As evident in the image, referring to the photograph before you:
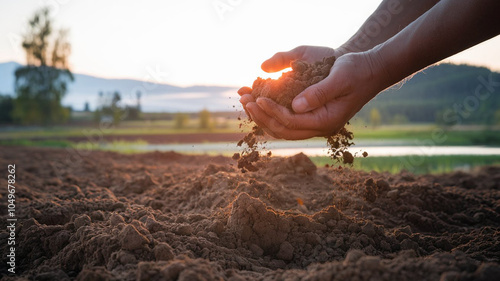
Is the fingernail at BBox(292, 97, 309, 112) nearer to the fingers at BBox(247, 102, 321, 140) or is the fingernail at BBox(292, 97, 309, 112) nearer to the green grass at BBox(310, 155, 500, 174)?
the fingers at BBox(247, 102, 321, 140)

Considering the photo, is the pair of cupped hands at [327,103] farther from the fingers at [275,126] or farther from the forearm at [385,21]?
the forearm at [385,21]

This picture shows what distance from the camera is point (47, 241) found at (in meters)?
2.95

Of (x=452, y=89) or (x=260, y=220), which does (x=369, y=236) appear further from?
(x=452, y=89)

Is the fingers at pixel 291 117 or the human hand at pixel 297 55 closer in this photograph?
the fingers at pixel 291 117

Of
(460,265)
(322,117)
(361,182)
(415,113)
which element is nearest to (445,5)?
(322,117)

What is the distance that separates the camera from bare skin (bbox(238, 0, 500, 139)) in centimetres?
258

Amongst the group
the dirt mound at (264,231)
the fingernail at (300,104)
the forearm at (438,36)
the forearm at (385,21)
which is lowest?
the dirt mound at (264,231)

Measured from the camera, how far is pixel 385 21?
409 centimetres

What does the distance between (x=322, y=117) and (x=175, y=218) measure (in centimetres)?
153

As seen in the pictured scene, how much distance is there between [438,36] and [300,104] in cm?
108

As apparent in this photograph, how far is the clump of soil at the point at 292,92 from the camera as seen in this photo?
3.28 m

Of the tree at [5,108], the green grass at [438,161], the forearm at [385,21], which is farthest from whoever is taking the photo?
the tree at [5,108]

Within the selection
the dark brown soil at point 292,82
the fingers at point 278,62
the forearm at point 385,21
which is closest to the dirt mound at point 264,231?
the dark brown soil at point 292,82

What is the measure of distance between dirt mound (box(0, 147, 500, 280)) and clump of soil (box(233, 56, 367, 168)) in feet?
1.30
